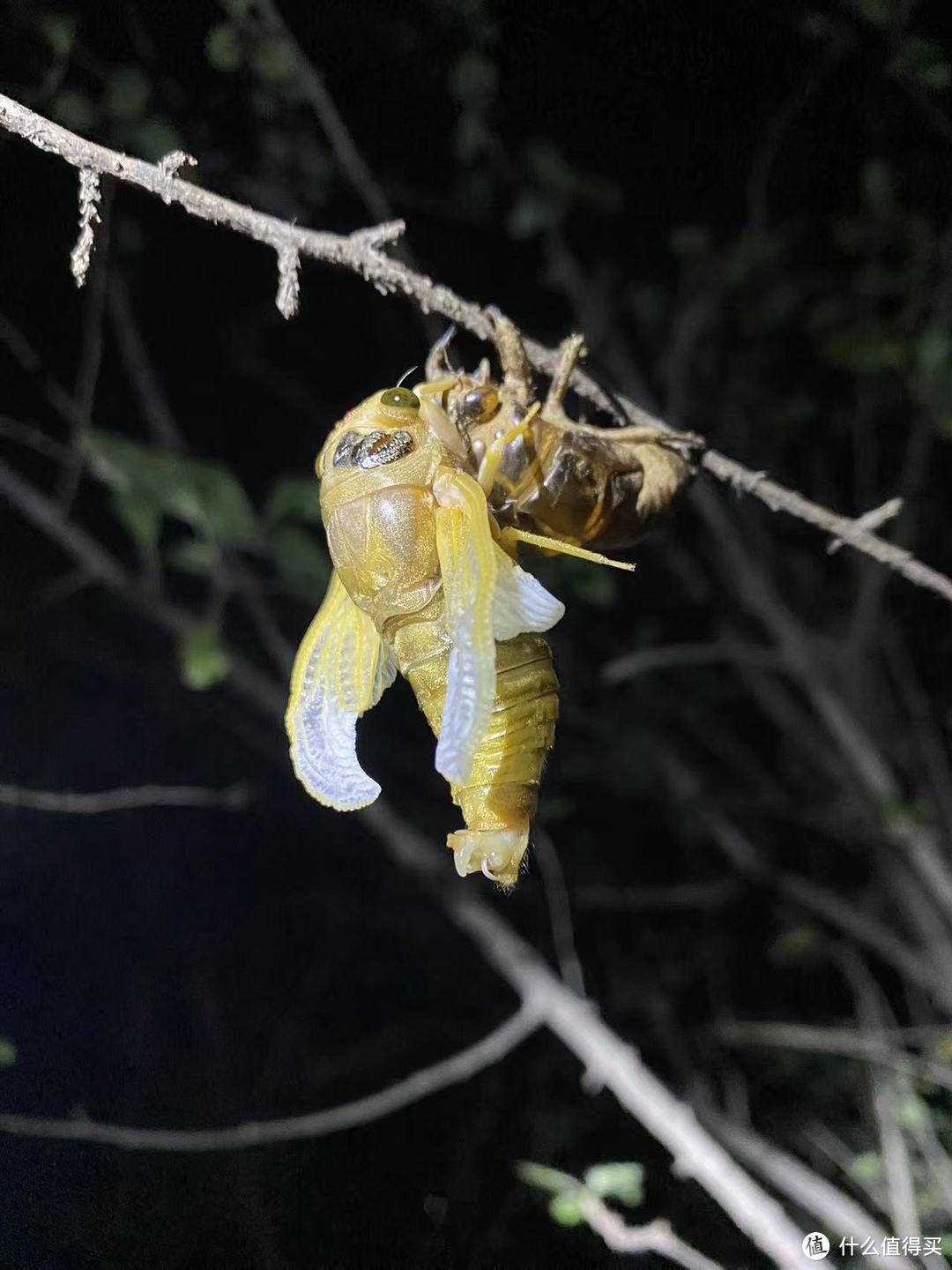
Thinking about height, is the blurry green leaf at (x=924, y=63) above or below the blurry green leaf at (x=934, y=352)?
above

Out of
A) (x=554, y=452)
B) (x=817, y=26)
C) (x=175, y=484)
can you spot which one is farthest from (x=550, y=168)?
(x=554, y=452)

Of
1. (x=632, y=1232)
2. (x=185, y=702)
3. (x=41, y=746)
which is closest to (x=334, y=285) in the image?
(x=185, y=702)

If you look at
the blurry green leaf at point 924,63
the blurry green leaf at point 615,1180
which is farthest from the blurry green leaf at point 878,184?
the blurry green leaf at point 615,1180

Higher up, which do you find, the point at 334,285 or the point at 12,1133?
the point at 334,285

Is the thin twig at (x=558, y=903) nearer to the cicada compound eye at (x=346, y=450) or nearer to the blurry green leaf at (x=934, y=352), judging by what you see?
the cicada compound eye at (x=346, y=450)

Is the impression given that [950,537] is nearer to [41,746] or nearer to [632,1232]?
[632,1232]
